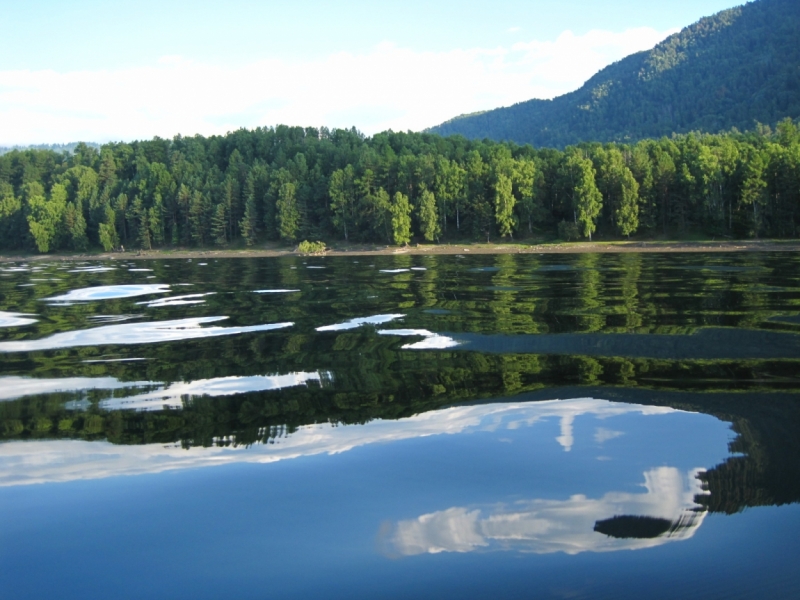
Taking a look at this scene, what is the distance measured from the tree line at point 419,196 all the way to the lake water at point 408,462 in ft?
241

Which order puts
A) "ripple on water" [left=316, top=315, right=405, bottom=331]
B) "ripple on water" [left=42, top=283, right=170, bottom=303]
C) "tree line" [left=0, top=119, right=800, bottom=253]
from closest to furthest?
"ripple on water" [left=316, top=315, right=405, bottom=331]
"ripple on water" [left=42, top=283, right=170, bottom=303]
"tree line" [left=0, top=119, right=800, bottom=253]

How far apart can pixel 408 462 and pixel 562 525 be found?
8.93ft

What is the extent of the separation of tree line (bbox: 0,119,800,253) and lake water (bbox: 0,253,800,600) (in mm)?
73428

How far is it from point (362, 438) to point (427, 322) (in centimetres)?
1180

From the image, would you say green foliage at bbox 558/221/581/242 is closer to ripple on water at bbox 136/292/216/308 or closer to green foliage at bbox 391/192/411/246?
green foliage at bbox 391/192/411/246

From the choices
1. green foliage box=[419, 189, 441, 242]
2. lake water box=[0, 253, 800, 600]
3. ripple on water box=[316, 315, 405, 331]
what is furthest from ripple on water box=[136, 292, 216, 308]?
green foliage box=[419, 189, 441, 242]

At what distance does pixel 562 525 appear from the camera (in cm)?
800

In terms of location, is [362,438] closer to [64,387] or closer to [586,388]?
[586,388]

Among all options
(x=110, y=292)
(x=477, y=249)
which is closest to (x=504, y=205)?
(x=477, y=249)

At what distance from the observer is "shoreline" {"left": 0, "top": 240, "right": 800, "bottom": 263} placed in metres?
76.8

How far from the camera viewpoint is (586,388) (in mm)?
13742

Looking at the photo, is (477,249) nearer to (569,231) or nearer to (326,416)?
(569,231)

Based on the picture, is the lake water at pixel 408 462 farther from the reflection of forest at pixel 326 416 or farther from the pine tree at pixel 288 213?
the pine tree at pixel 288 213

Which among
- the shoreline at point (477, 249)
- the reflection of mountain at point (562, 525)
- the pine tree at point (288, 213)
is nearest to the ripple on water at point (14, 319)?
the reflection of mountain at point (562, 525)
